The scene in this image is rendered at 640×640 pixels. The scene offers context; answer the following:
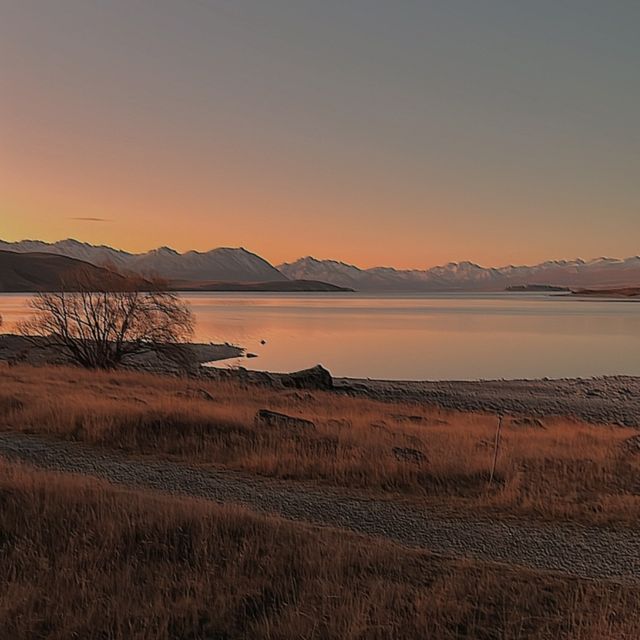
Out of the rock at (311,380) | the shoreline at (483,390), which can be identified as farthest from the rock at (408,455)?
the rock at (311,380)

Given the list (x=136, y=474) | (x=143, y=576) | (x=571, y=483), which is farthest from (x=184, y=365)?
(x=143, y=576)

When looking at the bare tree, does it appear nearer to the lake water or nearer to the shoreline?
the shoreline

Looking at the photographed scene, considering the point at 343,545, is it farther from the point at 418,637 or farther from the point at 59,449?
the point at 59,449

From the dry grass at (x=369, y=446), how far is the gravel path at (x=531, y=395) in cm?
641

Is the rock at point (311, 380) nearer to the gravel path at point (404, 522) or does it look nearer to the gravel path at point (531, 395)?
the gravel path at point (531, 395)

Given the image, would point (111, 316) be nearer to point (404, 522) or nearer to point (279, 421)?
point (279, 421)

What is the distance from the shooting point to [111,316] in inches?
1259

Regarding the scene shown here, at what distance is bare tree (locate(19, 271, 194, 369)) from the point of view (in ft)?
105

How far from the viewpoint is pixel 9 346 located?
150 ft

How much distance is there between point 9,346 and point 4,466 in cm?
3941

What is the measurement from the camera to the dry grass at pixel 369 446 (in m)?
9.84

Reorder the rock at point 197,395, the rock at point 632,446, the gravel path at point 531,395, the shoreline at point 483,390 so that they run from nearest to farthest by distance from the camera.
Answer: the rock at point 632,446
the rock at point 197,395
the gravel path at point 531,395
the shoreline at point 483,390

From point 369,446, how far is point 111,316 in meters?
22.2

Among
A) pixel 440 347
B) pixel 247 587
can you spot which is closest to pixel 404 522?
pixel 247 587
